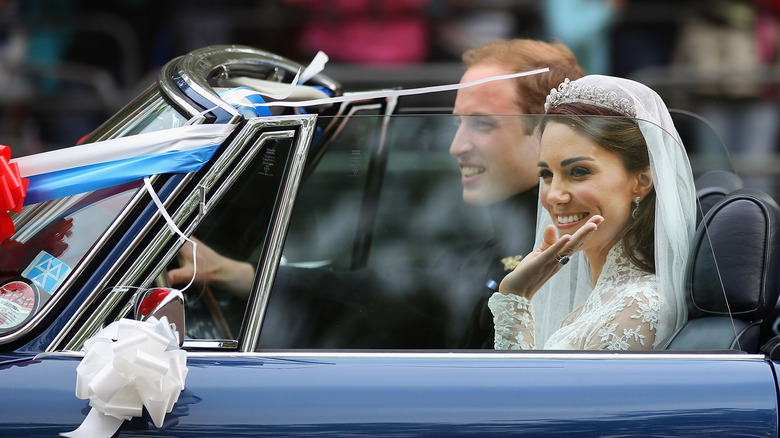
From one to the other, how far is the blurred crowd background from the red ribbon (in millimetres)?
3930

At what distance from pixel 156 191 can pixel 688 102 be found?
197 inches

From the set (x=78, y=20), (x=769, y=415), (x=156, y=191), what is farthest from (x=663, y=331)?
(x=78, y=20)

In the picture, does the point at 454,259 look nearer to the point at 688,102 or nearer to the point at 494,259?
the point at 494,259

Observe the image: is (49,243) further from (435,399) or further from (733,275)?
(733,275)

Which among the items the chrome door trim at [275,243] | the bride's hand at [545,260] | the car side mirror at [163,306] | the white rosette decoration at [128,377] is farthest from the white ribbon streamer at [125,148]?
the bride's hand at [545,260]

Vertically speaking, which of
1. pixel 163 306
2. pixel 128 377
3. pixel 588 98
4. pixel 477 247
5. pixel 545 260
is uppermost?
pixel 588 98

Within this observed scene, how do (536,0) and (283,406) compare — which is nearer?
(283,406)

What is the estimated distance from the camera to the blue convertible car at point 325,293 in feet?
Result: 5.81

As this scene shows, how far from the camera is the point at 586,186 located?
2.06 m

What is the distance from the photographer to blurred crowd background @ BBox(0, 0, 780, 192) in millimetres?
6246

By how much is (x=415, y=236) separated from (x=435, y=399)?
54cm

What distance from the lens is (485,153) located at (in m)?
2.24

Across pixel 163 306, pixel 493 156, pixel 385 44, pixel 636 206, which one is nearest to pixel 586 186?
pixel 636 206

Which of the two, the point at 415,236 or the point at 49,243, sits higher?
the point at 415,236
